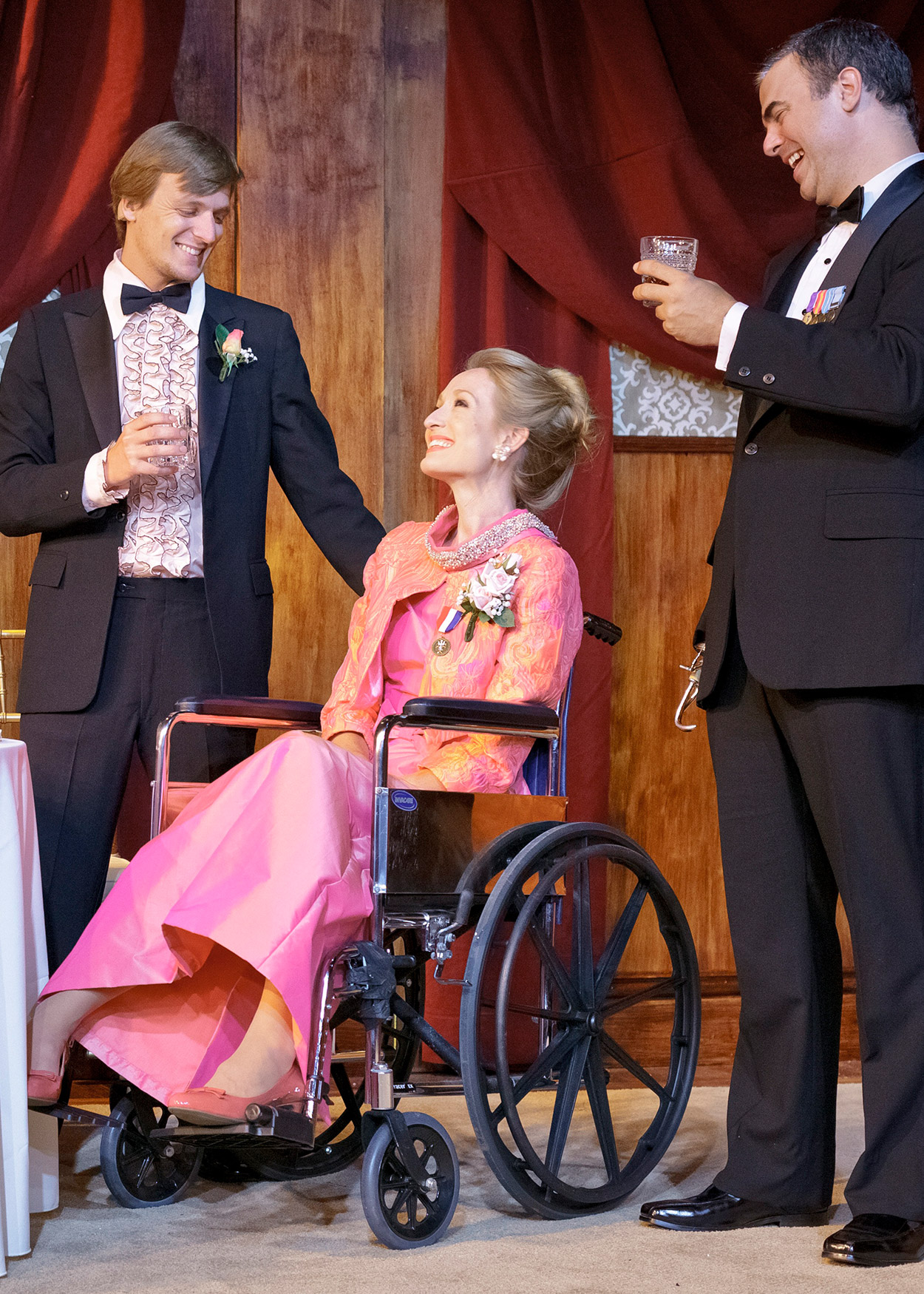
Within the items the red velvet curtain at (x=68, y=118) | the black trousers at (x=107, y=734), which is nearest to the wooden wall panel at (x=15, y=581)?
the red velvet curtain at (x=68, y=118)

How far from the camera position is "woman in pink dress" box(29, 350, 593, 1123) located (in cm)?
203

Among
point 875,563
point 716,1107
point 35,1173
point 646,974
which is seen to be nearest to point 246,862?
point 35,1173

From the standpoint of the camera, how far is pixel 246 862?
2.08 m

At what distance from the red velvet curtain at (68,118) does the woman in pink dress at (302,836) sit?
Result: 112 centimetres

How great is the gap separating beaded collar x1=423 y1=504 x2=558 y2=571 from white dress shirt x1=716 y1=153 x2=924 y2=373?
613 millimetres

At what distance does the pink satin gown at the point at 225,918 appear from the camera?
2010 millimetres

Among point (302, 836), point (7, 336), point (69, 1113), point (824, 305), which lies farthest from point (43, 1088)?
point (7, 336)

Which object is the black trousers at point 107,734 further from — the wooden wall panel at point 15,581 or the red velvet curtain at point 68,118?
the red velvet curtain at point 68,118

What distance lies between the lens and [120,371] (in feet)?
8.80

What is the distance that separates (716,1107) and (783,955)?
1.00 m

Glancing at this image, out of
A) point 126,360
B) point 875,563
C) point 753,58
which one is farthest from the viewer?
point 753,58

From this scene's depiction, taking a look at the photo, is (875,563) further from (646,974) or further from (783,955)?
(646,974)

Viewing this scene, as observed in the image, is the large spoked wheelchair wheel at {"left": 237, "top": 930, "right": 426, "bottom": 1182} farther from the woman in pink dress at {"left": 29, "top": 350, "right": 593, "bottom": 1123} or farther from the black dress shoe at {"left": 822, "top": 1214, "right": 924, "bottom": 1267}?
the black dress shoe at {"left": 822, "top": 1214, "right": 924, "bottom": 1267}

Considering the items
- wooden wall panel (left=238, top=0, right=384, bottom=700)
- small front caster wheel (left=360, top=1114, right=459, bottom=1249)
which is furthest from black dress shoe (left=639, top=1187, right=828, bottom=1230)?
wooden wall panel (left=238, top=0, right=384, bottom=700)
